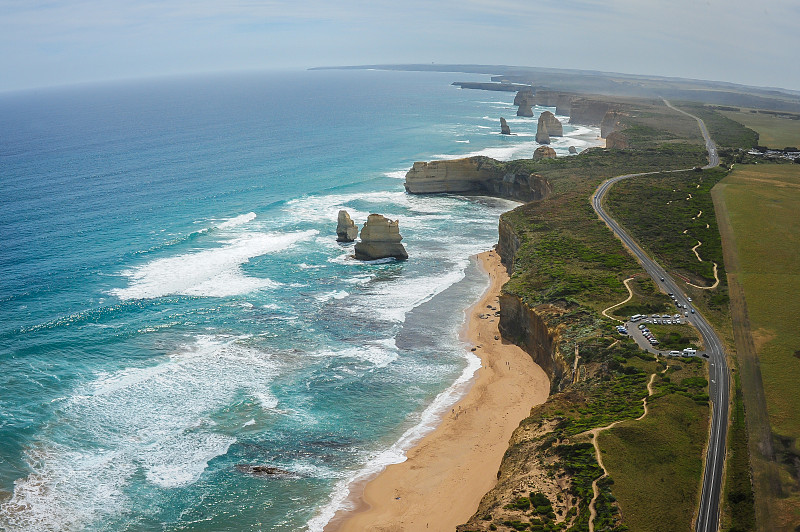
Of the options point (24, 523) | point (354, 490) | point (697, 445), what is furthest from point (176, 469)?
point (697, 445)

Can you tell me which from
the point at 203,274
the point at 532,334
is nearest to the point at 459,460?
the point at 532,334

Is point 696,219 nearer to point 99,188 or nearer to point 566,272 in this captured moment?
A: point 566,272

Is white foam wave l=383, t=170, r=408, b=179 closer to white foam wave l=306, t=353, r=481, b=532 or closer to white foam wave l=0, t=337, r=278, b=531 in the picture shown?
white foam wave l=306, t=353, r=481, b=532

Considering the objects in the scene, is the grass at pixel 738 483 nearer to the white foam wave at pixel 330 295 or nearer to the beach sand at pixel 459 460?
the beach sand at pixel 459 460

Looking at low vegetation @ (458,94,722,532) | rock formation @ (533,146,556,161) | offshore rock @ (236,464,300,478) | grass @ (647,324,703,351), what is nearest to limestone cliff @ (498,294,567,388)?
low vegetation @ (458,94,722,532)

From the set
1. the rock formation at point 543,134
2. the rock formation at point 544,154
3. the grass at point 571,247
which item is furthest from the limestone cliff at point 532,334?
the rock formation at point 543,134

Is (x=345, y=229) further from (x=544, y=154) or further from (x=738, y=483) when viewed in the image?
(x=738, y=483)

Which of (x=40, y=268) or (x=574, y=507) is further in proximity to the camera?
(x=40, y=268)
